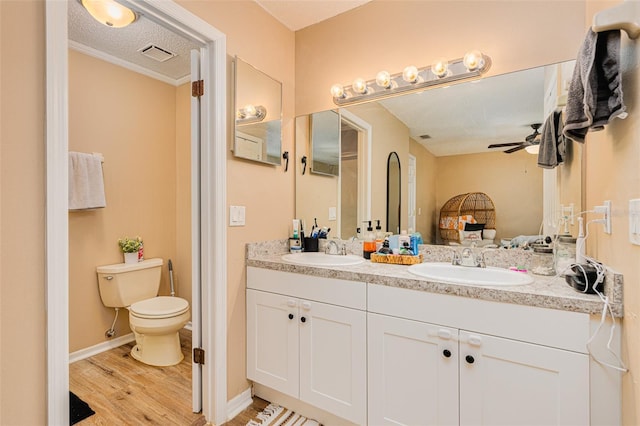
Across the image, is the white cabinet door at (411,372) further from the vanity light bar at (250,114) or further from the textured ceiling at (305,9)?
the textured ceiling at (305,9)

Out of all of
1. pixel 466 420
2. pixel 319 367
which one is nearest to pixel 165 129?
pixel 319 367

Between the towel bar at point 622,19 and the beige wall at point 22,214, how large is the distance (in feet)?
5.86

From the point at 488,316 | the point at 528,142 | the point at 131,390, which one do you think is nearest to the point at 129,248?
the point at 131,390

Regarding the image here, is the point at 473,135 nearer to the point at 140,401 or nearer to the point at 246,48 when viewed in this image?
the point at 246,48

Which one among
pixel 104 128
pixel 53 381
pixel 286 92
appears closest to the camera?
pixel 53 381

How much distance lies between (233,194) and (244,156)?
0.79 feet

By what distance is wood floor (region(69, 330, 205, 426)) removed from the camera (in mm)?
1793

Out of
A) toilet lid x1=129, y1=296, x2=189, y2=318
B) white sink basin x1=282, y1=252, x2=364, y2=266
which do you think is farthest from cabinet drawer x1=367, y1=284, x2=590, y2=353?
toilet lid x1=129, y1=296, x2=189, y2=318

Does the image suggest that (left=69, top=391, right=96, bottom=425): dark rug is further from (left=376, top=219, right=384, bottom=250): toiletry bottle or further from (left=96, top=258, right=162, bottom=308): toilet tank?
(left=376, top=219, right=384, bottom=250): toiletry bottle

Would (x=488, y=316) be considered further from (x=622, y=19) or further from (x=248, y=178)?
(x=248, y=178)

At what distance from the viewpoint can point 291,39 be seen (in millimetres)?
2320

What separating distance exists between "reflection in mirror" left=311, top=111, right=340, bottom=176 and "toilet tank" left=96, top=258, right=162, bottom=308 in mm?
1749

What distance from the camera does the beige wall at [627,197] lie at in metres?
0.87

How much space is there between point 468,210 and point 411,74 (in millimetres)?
852
